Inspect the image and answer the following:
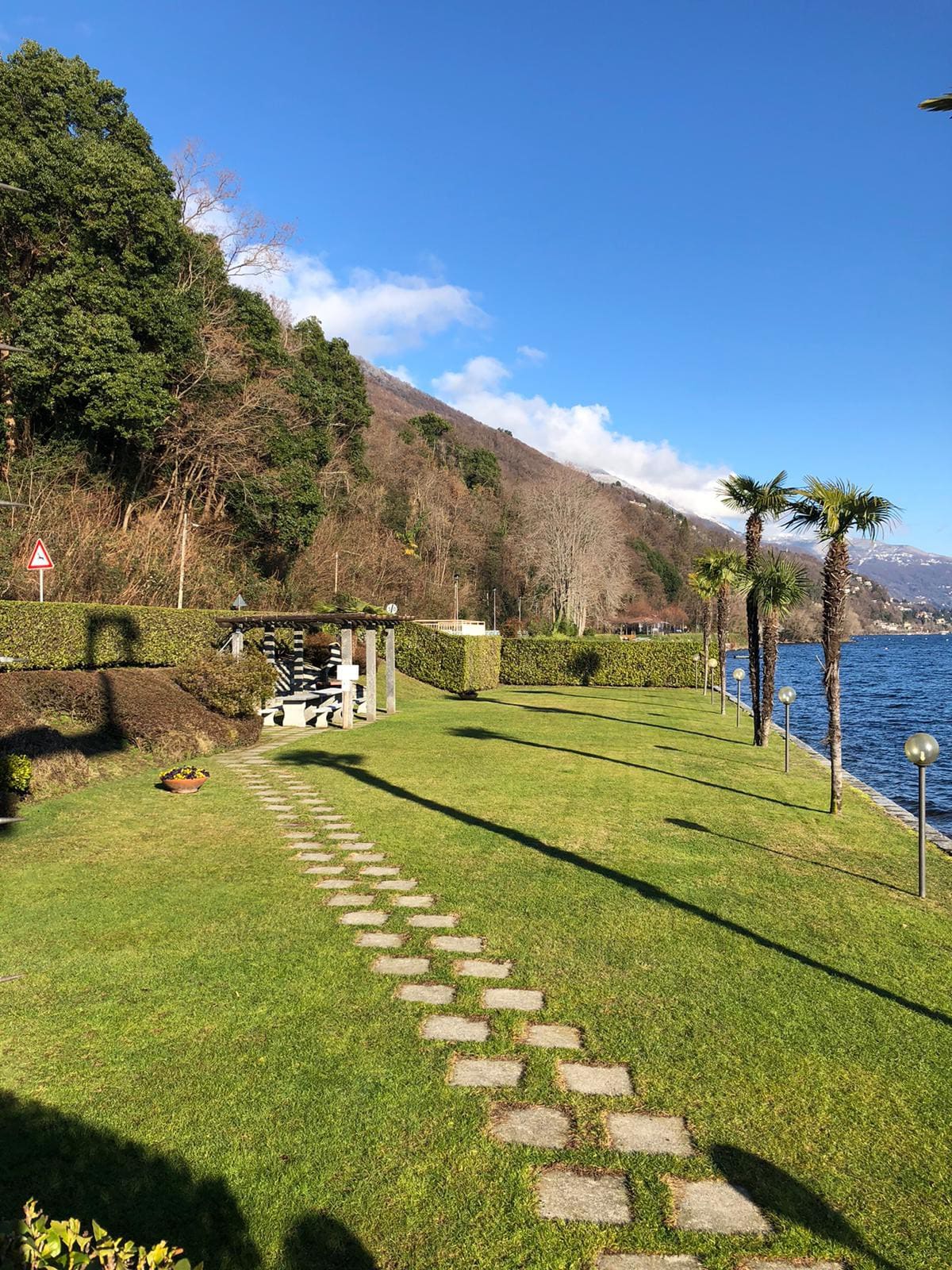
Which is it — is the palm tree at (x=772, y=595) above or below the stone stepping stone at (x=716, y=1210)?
above

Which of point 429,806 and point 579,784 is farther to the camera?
point 579,784

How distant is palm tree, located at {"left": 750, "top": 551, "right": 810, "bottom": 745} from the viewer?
16.1 metres

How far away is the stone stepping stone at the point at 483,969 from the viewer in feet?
15.5

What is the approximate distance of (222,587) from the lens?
26812 mm

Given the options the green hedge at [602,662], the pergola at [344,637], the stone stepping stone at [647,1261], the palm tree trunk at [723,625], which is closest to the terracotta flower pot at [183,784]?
the pergola at [344,637]

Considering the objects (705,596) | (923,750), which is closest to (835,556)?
(923,750)

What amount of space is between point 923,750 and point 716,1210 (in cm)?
502

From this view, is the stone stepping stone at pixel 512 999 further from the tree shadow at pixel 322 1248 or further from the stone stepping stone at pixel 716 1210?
the tree shadow at pixel 322 1248

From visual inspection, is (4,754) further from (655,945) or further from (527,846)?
(655,945)

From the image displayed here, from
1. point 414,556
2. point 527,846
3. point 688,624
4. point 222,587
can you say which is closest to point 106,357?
point 222,587

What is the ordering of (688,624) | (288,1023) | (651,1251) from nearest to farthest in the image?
(651,1251)
(288,1023)
(688,624)

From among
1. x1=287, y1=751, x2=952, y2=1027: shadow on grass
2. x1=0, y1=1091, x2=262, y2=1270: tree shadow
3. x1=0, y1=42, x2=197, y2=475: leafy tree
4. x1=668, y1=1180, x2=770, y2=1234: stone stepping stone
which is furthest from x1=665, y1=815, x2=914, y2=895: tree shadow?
x1=0, y1=42, x2=197, y2=475: leafy tree

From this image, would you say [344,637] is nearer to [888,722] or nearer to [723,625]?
[723,625]

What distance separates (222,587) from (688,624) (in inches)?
3092
